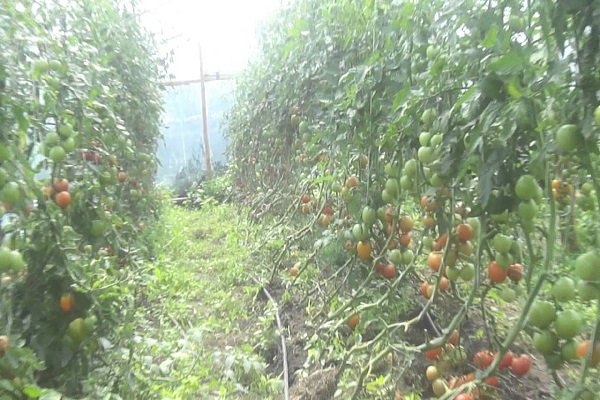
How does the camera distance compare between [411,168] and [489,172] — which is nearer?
[489,172]

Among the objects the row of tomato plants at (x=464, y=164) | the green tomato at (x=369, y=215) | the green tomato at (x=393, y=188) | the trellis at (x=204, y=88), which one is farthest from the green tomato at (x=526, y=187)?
the trellis at (x=204, y=88)

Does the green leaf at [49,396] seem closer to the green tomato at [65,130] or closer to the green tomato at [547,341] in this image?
the green tomato at [65,130]

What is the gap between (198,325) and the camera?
7.14ft

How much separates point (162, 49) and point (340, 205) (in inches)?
114

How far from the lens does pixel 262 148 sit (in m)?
3.37

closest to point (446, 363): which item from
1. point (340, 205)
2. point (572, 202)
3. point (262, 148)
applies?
point (572, 202)

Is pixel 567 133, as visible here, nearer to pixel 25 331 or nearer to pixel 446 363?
pixel 446 363

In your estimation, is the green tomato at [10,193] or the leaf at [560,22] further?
the green tomato at [10,193]

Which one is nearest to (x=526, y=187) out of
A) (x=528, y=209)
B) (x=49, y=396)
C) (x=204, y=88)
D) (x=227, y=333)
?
(x=528, y=209)

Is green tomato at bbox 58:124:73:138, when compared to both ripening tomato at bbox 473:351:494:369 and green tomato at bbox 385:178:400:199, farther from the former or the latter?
ripening tomato at bbox 473:351:494:369

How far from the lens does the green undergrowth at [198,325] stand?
5.15 feet

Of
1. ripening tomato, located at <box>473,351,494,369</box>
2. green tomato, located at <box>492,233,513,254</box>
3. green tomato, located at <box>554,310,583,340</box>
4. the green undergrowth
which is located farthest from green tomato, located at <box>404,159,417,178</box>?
the green undergrowth

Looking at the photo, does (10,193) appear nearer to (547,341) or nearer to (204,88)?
(547,341)

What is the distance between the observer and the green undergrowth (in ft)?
5.15
